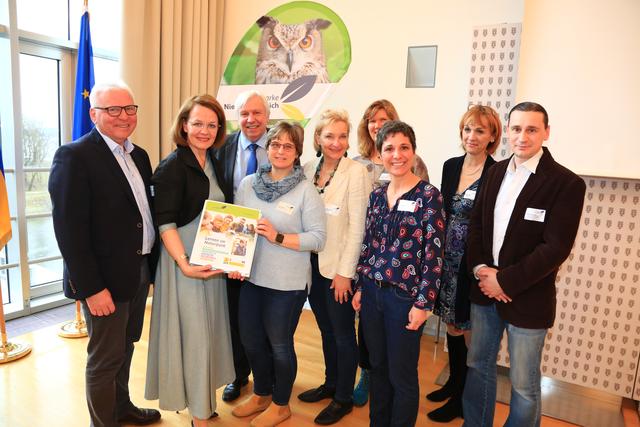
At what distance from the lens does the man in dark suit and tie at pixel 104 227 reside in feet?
6.02

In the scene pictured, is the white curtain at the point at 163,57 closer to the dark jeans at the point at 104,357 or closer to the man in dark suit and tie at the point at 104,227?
the man in dark suit and tie at the point at 104,227

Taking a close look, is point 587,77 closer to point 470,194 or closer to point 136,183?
point 470,194

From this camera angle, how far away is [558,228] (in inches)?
69.9

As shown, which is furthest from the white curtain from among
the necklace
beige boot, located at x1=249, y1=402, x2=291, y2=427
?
beige boot, located at x1=249, y1=402, x2=291, y2=427

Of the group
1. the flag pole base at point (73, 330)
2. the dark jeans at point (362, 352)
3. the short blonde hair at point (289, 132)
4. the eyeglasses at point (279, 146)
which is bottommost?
the flag pole base at point (73, 330)

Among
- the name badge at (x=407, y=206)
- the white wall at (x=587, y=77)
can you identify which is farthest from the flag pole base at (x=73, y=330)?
the white wall at (x=587, y=77)

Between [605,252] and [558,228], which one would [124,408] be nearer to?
[558,228]

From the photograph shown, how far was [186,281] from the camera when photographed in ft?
6.89

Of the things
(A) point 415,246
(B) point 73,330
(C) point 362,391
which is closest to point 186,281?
(A) point 415,246

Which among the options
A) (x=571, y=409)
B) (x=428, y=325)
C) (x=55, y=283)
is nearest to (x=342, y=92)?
(x=428, y=325)

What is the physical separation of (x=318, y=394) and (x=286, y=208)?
1330 mm

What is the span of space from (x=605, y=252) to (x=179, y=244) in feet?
8.38

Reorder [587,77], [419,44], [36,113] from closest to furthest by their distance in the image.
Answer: [587,77] → [419,44] → [36,113]

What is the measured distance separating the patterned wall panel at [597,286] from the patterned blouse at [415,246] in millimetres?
1442
